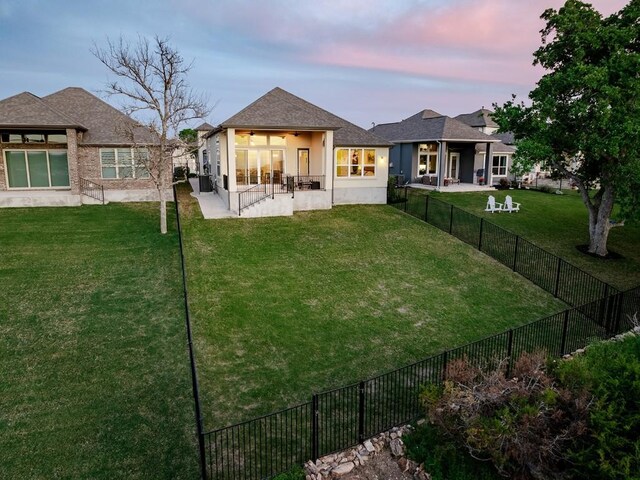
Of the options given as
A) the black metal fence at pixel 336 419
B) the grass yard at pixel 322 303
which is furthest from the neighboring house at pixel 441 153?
the black metal fence at pixel 336 419

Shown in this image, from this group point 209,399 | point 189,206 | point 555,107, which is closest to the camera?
point 209,399

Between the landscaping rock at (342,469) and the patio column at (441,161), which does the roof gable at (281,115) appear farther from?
the landscaping rock at (342,469)

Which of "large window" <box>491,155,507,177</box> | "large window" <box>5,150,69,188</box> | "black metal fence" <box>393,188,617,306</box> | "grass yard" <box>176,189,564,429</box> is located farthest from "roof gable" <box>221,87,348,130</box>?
"large window" <box>491,155,507,177</box>

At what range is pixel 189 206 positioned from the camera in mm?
23203

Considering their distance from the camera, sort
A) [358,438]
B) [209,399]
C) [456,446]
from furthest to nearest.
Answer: [209,399]
[358,438]
[456,446]

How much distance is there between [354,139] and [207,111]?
31.1ft

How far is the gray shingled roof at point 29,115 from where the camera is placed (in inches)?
843

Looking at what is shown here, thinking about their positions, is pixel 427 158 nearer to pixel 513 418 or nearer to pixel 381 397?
pixel 381 397

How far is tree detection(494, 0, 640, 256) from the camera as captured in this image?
1524cm

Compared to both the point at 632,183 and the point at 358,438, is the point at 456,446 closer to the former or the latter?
the point at 358,438

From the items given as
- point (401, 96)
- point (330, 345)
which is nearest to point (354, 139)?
point (330, 345)

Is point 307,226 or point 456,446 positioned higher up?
point 307,226

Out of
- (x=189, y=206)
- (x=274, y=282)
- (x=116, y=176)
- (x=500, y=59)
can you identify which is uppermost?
(x=500, y=59)

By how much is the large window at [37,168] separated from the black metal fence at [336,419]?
2301cm
